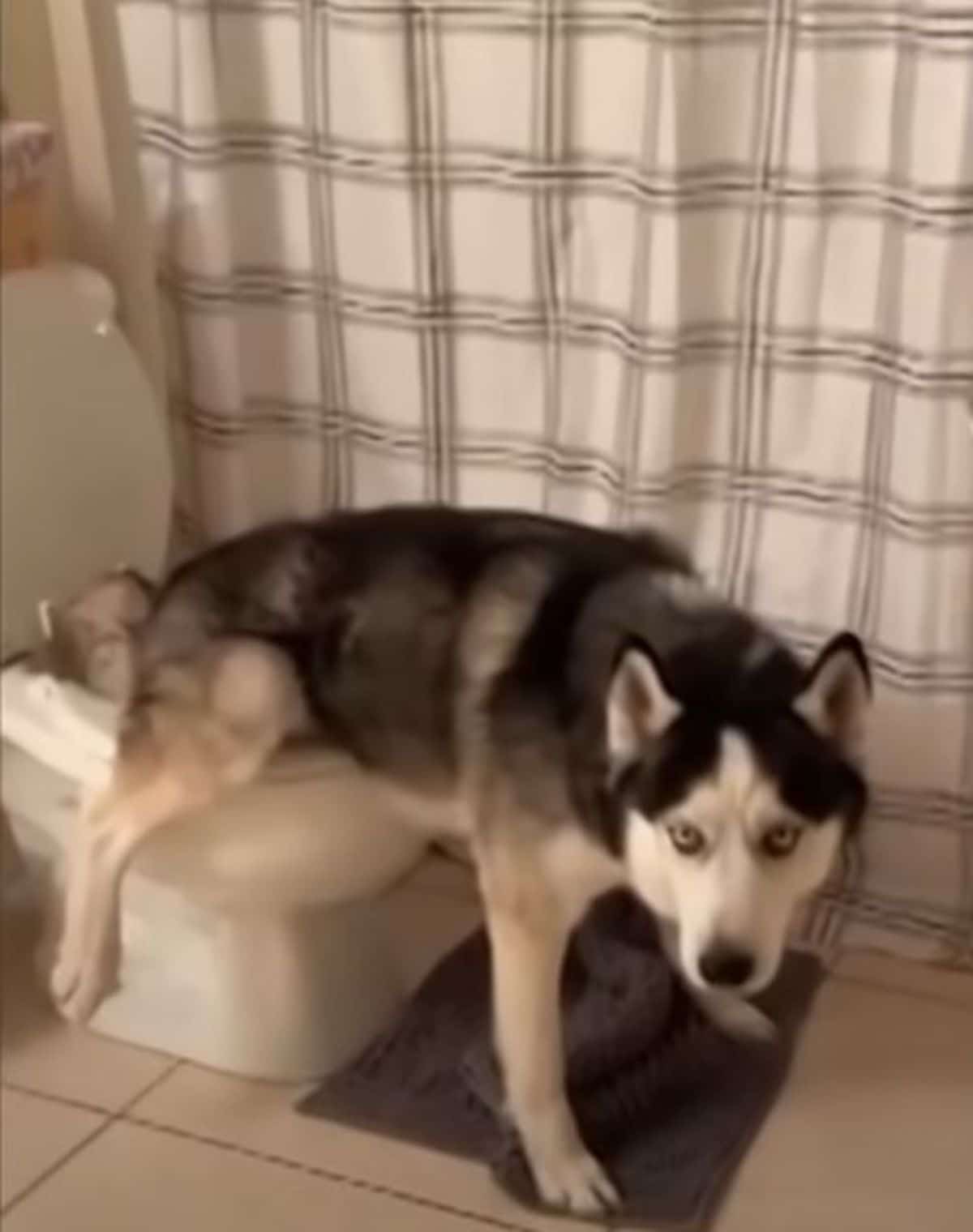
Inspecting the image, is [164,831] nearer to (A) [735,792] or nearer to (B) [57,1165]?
(B) [57,1165]

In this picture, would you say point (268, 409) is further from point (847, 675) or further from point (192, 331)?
point (847, 675)

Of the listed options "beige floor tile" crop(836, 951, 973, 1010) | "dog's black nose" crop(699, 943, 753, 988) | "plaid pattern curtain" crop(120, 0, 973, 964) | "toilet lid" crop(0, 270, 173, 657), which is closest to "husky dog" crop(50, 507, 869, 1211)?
"dog's black nose" crop(699, 943, 753, 988)

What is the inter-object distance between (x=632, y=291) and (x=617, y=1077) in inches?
31.6

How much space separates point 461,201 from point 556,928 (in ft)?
2.64

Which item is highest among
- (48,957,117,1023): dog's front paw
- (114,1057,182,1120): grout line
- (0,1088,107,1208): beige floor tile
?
(48,957,117,1023): dog's front paw

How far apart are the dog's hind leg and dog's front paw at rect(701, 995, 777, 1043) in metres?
0.56

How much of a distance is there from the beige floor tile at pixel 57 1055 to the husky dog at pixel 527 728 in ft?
0.57

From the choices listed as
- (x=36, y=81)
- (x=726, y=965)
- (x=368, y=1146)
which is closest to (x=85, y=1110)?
(x=368, y=1146)

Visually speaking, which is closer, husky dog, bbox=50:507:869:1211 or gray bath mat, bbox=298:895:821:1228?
husky dog, bbox=50:507:869:1211

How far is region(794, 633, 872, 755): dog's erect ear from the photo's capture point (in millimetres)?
1673

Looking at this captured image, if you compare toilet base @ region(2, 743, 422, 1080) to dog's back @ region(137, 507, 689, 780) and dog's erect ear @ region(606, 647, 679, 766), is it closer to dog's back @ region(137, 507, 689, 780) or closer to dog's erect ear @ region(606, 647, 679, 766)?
dog's back @ region(137, 507, 689, 780)

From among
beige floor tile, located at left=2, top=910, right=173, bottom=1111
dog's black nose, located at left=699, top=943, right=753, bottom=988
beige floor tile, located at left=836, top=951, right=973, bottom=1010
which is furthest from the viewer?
beige floor tile, located at left=836, top=951, right=973, bottom=1010

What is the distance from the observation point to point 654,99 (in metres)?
2.02

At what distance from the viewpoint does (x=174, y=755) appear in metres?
1.91
